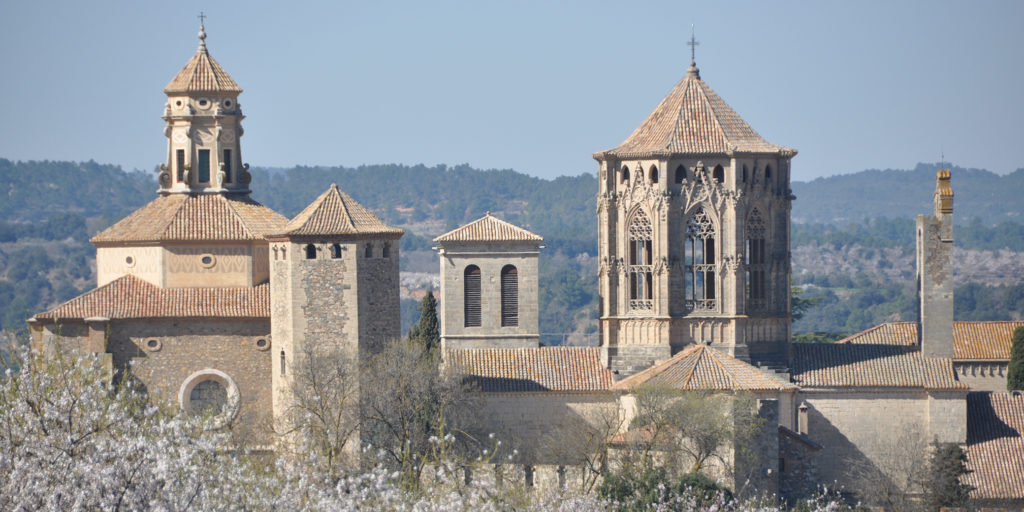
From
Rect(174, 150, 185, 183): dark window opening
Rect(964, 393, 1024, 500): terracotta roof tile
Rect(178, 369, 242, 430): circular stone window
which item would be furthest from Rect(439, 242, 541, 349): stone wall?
Rect(964, 393, 1024, 500): terracotta roof tile

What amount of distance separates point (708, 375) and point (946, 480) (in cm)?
658

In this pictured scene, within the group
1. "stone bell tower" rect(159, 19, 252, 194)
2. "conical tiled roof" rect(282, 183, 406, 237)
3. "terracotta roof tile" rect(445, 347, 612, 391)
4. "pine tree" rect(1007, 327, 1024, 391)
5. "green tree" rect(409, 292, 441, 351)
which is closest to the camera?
"conical tiled roof" rect(282, 183, 406, 237)

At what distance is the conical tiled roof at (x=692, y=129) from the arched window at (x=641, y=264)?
189 centimetres

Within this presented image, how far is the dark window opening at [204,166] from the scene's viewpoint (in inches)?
2645

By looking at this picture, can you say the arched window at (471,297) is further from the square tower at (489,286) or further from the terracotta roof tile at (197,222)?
the terracotta roof tile at (197,222)

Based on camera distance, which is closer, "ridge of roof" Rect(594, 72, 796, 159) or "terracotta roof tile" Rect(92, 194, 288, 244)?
"ridge of roof" Rect(594, 72, 796, 159)

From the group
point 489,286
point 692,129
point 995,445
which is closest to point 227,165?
point 489,286

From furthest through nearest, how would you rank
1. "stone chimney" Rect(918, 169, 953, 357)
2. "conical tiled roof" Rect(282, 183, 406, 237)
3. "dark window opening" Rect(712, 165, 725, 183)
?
"stone chimney" Rect(918, 169, 953, 357)
"dark window opening" Rect(712, 165, 725, 183)
"conical tiled roof" Rect(282, 183, 406, 237)

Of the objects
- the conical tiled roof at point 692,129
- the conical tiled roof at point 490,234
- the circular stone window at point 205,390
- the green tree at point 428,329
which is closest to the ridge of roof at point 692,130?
the conical tiled roof at point 692,129

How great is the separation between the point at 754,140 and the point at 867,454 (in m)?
8.98

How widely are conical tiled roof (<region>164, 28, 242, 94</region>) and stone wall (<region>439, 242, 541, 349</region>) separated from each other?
8.54m

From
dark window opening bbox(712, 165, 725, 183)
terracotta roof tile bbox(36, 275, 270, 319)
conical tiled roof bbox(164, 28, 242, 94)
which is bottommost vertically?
terracotta roof tile bbox(36, 275, 270, 319)

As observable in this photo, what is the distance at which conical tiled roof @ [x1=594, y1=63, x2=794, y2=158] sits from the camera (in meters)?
60.5

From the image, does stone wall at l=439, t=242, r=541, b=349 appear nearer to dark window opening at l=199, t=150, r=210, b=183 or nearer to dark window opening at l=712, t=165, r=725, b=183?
dark window opening at l=712, t=165, r=725, b=183
